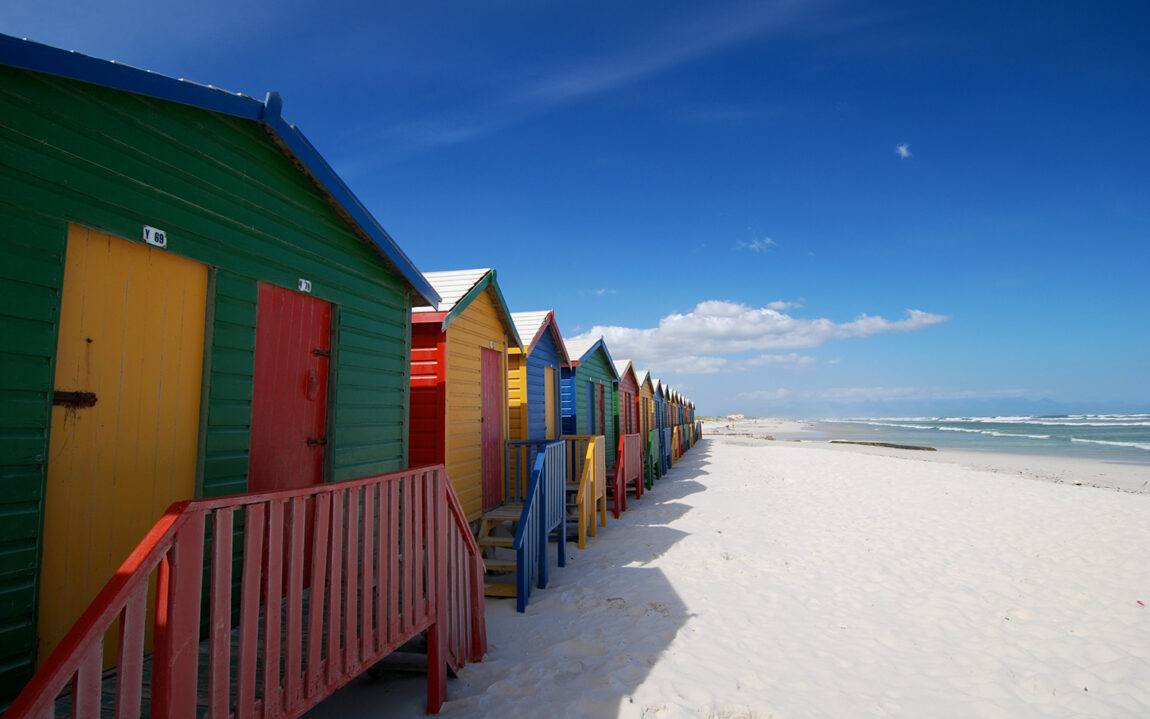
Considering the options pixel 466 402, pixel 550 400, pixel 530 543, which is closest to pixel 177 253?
pixel 530 543

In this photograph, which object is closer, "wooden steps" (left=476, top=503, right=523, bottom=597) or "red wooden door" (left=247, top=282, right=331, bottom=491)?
"red wooden door" (left=247, top=282, right=331, bottom=491)

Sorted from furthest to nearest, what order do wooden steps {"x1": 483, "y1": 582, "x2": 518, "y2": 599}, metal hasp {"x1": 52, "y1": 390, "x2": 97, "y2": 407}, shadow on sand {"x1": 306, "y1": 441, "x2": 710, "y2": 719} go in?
wooden steps {"x1": 483, "y1": 582, "x2": 518, "y2": 599}, shadow on sand {"x1": 306, "y1": 441, "x2": 710, "y2": 719}, metal hasp {"x1": 52, "y1": 390, "x2": 97, "y2": 407}

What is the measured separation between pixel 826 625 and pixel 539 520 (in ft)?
10.1

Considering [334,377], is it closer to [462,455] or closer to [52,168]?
[52,168]

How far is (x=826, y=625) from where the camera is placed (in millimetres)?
5137

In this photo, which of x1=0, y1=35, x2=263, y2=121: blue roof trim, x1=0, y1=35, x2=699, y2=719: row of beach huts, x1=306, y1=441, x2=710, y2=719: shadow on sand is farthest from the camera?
x1=306, y1=441, x2=710, y2=719: shadow on sand

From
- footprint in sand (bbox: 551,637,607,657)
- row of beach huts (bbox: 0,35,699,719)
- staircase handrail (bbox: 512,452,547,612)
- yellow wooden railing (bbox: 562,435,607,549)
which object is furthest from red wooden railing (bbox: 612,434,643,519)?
footprint in sand (bbox: 551,637,607,657)

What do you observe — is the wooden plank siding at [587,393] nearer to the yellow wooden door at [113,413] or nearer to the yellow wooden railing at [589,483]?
the yellow wooden railing at [589,483]

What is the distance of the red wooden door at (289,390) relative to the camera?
13.9 ft

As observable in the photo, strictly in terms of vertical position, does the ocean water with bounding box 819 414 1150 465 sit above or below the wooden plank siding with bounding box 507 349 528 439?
below

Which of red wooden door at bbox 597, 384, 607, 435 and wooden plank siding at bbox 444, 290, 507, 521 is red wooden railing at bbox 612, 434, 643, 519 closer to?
red wooden door at bbox 597, 384, 607, 435

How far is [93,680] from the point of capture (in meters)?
1.72

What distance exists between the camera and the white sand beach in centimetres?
383

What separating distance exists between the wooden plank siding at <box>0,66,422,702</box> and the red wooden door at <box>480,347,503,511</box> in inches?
104
